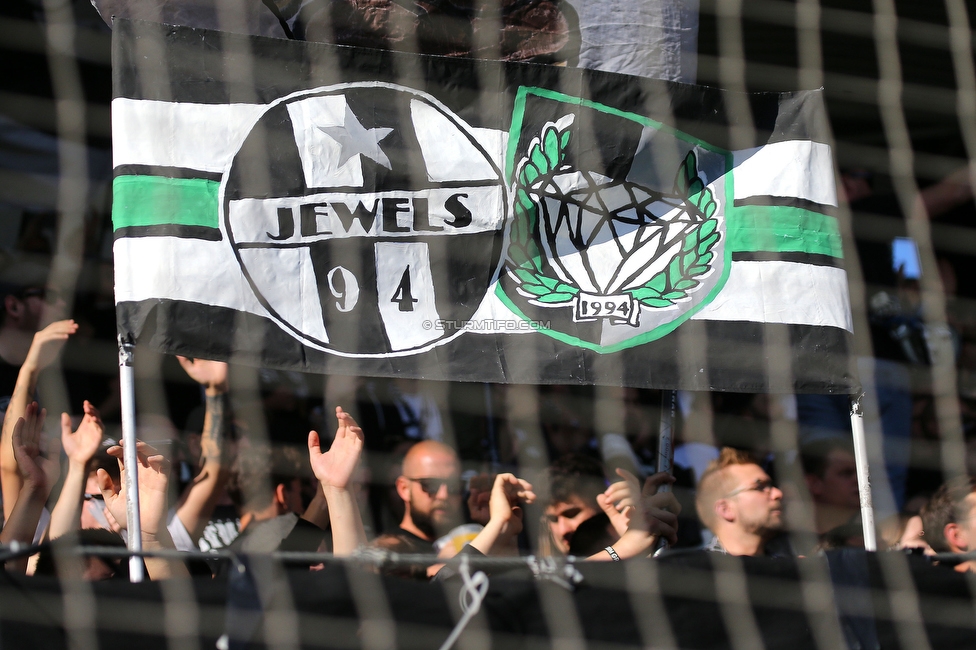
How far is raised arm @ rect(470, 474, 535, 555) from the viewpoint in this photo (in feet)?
5.94

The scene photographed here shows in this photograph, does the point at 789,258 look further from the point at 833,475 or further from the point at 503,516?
the point at 503,516

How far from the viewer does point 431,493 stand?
80.5 inches

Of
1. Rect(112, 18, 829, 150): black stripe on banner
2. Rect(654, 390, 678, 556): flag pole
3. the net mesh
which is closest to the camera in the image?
the net mesh

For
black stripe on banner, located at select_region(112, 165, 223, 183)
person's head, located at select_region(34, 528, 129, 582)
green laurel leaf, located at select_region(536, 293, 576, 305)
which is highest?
black stripe on banner, located at select_region(112, 165, 223, 183)

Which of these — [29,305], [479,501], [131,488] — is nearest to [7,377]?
[29,305]

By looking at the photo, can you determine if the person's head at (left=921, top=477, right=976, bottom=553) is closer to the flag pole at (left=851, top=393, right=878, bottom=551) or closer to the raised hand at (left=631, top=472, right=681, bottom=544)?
the flag pole at (left=851, top=393, right=878, bottom=551)

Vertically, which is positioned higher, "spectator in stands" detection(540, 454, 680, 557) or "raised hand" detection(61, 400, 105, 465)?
"raised hand" detection(61, 400, 105, 465)

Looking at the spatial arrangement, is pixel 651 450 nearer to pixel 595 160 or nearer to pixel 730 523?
pixel 730 523

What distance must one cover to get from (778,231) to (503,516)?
0.89 meters

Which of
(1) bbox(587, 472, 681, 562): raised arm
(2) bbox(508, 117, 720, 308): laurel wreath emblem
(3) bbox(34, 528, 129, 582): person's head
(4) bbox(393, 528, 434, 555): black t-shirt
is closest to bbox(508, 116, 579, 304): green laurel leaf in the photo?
(2) bbox(508, 117, 720, 308): laurel wreath emblem

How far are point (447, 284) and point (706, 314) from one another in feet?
1.81

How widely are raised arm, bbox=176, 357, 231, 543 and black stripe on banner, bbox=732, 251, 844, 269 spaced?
1157 mm

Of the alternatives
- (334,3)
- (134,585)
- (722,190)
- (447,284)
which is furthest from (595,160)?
(134,585)

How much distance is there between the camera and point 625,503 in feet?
6.36
